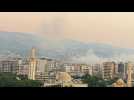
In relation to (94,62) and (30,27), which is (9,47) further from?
(94,62)

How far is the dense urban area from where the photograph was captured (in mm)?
2174

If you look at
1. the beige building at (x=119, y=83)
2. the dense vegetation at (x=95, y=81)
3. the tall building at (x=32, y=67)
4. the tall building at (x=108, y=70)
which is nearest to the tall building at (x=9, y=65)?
the tall building at (x=32, y=67)

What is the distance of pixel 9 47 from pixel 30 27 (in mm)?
295

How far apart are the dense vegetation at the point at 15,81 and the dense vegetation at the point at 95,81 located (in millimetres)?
461

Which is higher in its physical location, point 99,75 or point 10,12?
point 10,12

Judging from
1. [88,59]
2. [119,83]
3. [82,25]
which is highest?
[82,25]

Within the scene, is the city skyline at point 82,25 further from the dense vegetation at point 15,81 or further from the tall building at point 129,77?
the dense vegetation at point 15,81

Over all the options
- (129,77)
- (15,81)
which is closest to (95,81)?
(129,77)

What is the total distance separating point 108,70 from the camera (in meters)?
2.19

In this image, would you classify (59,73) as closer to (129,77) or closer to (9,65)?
(9,65)

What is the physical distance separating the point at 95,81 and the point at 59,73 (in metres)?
0.37
